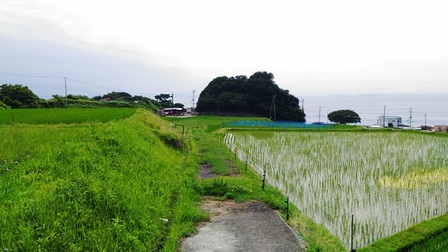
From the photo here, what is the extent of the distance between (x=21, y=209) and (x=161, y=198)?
3.49 metres

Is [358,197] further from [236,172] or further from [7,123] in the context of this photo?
[7,123]

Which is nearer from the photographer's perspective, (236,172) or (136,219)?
(136,219)

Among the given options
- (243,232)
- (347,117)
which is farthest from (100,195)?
(347,117)

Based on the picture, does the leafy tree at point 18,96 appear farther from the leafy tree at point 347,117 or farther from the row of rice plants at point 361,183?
the leafy tree at point 347,117

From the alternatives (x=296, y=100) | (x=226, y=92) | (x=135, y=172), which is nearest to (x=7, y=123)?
(x=135, y=172)

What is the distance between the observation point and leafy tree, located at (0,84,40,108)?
110 feet

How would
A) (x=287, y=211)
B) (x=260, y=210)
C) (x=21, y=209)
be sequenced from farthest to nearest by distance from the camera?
(x=260, y=210)
(x=287, y=211)
(x=21, y=209)

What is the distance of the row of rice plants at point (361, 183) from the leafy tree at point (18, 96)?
2542 cm

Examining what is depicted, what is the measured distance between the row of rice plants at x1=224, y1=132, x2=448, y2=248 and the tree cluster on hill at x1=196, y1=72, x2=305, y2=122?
112 ft

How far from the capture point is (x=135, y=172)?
910cm

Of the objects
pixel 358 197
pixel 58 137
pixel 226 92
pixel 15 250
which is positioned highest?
pixel 226 92

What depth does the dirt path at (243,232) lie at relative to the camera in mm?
6477

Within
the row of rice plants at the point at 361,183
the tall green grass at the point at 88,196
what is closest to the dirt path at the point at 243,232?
the tall green grass at the point at 88,196

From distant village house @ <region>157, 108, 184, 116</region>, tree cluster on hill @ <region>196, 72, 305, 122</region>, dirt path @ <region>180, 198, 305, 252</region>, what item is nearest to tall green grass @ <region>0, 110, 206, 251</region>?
dirt path @ <region>180, 198, 305, 252</region>
